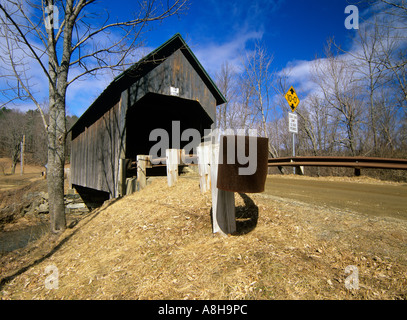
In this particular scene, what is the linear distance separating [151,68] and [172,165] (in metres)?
4.11

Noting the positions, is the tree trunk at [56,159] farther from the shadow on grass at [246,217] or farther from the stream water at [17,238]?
the shadow on grass at [246,217]

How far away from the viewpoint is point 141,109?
11.9m

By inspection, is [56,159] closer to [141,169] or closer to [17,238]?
[141,169]

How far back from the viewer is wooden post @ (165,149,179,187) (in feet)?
20.3

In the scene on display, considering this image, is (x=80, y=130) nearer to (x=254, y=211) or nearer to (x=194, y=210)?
(x=194, y=210)

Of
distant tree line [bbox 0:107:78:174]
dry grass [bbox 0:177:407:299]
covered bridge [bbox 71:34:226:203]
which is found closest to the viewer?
dry grass [bbox 0:177:407:299]

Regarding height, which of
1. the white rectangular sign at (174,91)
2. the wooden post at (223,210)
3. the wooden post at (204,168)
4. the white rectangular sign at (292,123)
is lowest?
the wooden post at (223,210)

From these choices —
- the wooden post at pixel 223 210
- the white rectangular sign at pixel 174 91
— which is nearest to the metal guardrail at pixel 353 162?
the white rectangular sign at pixel 174 91

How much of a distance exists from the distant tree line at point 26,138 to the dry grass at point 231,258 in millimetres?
49488

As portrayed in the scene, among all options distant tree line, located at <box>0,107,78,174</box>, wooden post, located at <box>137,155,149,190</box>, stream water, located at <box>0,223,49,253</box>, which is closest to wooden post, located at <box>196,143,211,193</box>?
wooden post, located at <box>137,155,149,190</box>

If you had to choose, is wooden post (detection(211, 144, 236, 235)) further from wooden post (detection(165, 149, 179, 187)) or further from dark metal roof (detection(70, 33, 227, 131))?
dark metal roof (detection(70, 33, 227, 131))

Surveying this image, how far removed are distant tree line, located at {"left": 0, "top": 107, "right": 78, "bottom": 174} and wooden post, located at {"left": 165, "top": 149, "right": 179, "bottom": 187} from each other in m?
48.0

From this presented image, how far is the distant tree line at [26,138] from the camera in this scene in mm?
46469

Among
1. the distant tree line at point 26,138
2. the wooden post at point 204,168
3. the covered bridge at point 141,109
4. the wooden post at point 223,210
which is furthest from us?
the distant tree line at point 26,138
